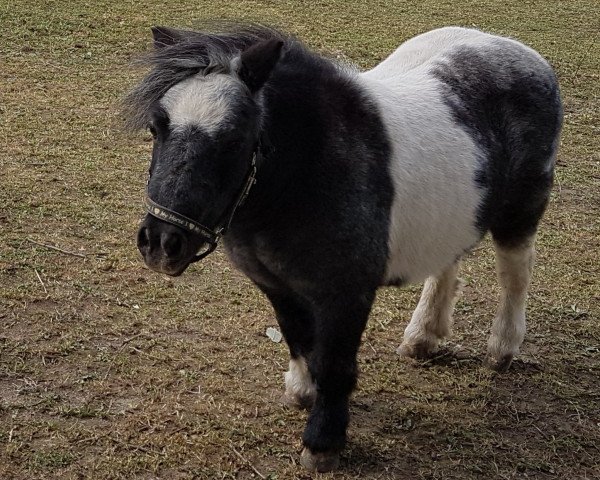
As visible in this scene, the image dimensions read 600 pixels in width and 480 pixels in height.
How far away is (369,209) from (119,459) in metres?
1.40

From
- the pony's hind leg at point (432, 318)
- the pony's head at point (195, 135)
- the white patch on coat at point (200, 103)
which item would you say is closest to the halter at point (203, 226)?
the pony's head at point (195, 135)

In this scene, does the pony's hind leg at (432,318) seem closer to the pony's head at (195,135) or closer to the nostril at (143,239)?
the pony's head at (195,135)

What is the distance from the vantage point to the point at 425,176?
334 centimetres

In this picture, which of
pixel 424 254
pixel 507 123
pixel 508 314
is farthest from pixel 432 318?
pixel 507 123

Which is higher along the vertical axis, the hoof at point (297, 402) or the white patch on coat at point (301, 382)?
the white patch on coat at point (301, 382)

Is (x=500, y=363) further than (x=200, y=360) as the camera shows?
Yes

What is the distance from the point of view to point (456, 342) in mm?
4422

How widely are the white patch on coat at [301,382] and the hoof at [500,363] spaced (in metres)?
1.04

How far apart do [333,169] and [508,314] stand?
1.60 meters

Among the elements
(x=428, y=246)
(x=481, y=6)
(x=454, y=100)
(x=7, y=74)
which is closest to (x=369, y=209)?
(x=428, y=246)

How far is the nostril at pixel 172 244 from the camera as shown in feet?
8.61

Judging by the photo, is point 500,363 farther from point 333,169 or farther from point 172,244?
point 172,244

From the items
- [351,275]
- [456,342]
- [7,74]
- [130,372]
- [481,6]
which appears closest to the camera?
[351,275]

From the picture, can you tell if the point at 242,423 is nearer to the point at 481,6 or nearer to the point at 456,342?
the point at 456,342
